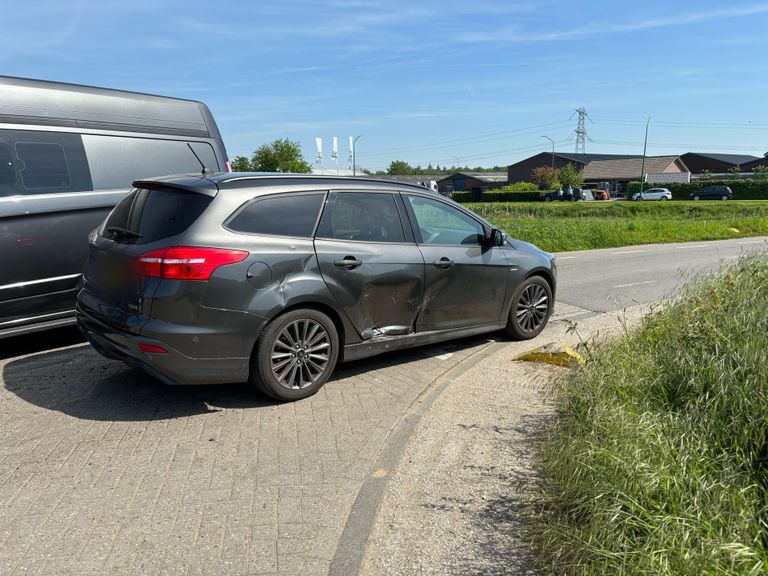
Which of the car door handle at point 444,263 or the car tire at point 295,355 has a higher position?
the car door handle at point 444,263

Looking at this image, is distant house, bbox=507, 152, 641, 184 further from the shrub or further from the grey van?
the grey van

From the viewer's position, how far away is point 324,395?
518 centimetres

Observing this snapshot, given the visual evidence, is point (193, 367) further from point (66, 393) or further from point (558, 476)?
point (558, 476)

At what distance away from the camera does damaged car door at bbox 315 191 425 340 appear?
514 cm

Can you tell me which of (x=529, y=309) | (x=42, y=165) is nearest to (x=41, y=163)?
(x=42, y=165)

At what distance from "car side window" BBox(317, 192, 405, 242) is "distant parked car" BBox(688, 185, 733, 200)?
6128cm

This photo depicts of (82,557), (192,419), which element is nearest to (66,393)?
(192,419)

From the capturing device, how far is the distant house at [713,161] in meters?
90.1

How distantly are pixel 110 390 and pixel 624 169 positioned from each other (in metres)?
90.3

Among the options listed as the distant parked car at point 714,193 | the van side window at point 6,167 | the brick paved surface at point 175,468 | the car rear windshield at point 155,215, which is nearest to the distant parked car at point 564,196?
the distant parked car at point 714,193

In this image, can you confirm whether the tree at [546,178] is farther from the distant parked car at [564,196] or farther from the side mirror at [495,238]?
the side mirror at [495,238]

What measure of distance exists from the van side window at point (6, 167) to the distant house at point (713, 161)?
98.0 m

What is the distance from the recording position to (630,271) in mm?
12891

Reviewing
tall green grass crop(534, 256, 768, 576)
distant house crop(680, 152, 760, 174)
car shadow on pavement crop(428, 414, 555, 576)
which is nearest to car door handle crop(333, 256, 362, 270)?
car shadow on pavement crop(428, 414, 555, 576)
